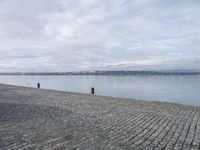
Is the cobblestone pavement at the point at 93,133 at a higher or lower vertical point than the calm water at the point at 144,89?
higher

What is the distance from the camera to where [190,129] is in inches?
290

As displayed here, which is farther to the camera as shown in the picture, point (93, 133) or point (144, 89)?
point (144, 89)

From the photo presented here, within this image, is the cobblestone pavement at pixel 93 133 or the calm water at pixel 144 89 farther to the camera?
the calm water at pixel 144 89

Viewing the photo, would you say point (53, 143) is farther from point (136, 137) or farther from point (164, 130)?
point (164, 130)

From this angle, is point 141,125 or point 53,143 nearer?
point 53,143

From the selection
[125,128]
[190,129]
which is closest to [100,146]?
[125,128]

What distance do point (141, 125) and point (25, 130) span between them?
4296 millimetres

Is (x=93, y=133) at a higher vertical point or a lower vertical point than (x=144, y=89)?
higher

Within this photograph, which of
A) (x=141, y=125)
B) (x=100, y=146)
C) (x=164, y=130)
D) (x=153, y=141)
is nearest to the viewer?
(x=100, y=146)

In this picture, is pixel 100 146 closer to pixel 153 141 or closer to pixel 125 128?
pixel 153 141

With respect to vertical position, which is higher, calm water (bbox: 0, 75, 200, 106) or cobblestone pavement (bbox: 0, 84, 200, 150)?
cobblestone pavement (bbox: 0, 84, 200, 150)

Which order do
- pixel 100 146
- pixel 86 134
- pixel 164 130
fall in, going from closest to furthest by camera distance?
1. pixel 100 146
2. pixel 86 134
3. pixel 164 130

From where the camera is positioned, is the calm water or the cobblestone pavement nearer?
the cobblestone pavement

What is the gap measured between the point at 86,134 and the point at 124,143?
1.38m
